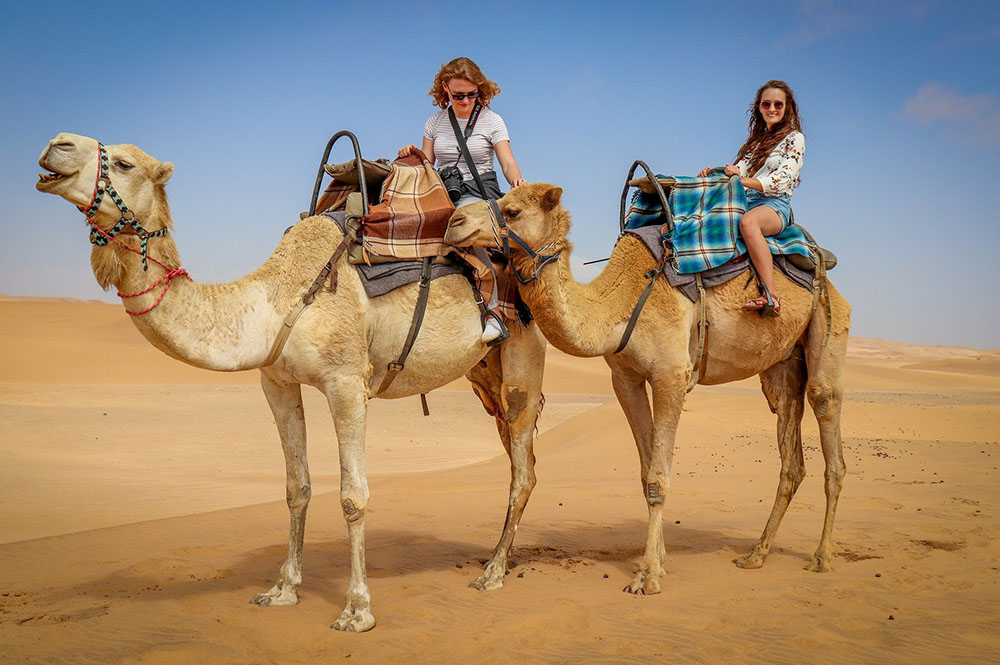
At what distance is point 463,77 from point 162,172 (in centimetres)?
241

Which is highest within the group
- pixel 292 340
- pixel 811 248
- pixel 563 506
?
pixel 811 248

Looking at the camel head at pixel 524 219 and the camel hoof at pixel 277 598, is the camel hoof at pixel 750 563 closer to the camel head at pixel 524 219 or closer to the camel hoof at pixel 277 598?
the camel head at pixel 524 219

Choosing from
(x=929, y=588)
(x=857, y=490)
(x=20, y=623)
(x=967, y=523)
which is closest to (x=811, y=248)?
(x=929, y=588)

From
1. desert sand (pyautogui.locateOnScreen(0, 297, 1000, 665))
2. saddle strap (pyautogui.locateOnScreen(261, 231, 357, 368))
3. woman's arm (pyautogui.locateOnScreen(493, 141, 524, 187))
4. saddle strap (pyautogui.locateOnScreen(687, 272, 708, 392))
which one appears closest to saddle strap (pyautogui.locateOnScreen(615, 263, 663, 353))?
saddle strap (pyautogui.locateOnScreen(687, 272, 708, 392))

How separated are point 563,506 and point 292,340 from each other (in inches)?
225

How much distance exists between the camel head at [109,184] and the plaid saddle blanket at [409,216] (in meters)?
1.33

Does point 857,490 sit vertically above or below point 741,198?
below

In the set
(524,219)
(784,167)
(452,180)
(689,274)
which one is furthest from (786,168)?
(452,180)

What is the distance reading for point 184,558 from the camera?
23.4 ft

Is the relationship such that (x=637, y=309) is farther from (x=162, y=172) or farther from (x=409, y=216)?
(x=162, y=172)

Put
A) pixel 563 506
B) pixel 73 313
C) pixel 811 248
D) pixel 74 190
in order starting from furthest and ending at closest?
pixel 73 313, pixel 563 506, pixel 811 248, pixel 74 190

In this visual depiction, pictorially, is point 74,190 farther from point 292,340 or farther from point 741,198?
point 741,198

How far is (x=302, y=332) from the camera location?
5.08 meters

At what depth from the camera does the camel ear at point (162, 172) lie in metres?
4.59
